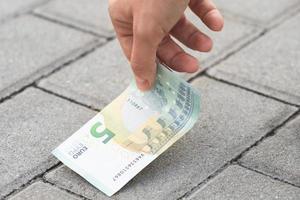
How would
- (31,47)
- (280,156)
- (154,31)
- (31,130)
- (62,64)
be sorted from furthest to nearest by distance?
(31,47)
(62,64)
(31,130)
(280,156)
(154,31)

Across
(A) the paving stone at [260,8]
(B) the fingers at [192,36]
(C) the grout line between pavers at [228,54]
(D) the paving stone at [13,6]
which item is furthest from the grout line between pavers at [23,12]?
(B) the fingers at [192,36]

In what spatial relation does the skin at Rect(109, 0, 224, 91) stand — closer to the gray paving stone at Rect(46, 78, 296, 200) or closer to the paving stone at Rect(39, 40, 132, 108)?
the gray paving stone at Rect(46, 78, 296, 200)

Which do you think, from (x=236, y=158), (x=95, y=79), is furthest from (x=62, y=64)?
(x=236, y=158)

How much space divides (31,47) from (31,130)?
583 millimetres

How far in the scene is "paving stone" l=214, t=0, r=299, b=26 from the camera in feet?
8.65

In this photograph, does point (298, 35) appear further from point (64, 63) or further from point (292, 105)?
point (64, 63)

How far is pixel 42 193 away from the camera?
176 centimetres

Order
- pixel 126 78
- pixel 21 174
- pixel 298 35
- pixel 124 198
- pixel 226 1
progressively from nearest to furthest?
pixel 124 198 → pixel 21 174 → pixel 126 78 → pixel 298 35 → pixel 226 1

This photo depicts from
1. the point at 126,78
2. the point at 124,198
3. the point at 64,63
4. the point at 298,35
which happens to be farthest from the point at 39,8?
the point at 124,198

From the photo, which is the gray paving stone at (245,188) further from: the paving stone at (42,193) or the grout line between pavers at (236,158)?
the paving stone at (42,193)

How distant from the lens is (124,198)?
1.72 m

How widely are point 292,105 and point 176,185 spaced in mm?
544

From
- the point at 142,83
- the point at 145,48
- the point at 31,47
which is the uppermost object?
the point at 145,48

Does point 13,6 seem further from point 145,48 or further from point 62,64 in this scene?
point 145,48
